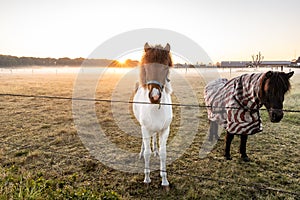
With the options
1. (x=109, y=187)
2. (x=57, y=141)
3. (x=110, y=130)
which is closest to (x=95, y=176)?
(x=109, y=187)

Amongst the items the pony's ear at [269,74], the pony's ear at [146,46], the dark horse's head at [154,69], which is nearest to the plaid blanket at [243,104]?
the pony's ear at [269,74]

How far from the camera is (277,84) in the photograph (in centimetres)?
263

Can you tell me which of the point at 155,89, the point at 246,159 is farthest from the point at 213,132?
the point at 155,89

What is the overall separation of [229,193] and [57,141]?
4.21 meters

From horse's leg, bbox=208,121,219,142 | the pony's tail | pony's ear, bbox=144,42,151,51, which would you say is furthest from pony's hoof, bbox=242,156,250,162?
pony's ear, bbox=144,42,151,51

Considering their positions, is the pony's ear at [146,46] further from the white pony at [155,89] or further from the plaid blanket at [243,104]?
the plaid blanket at [243,104]

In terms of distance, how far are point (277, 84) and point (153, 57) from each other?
176 cm

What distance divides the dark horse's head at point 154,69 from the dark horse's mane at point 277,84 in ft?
4.75

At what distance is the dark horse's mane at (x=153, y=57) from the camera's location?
264 centimetres

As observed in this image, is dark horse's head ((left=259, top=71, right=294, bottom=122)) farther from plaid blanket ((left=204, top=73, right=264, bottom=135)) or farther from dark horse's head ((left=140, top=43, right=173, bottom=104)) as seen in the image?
dark horse's head ((left=140, top=43, right=173, bottom=104))

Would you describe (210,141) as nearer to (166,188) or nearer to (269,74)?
(166,188)

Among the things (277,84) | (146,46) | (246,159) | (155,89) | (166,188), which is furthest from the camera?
(246,159)

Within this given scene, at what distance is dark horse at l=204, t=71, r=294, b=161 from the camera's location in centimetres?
265

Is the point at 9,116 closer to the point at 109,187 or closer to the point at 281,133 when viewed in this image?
the point at 109,187
